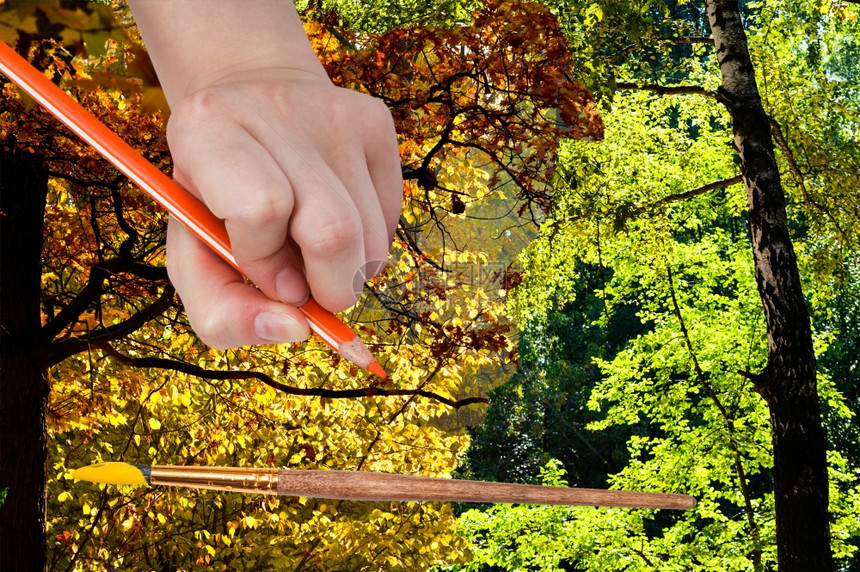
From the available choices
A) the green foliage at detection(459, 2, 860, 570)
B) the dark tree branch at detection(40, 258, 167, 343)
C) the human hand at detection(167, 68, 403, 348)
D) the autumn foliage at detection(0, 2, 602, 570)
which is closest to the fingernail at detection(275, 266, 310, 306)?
the human hand at detection(167, 68, 403, 348)

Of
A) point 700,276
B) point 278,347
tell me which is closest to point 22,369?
point 278,347

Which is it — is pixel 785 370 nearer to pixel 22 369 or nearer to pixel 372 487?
pixel 22 369

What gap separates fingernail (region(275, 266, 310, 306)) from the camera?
828 mm

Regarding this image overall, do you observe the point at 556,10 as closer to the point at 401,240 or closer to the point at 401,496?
the point at 401,240

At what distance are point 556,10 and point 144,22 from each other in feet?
17.7

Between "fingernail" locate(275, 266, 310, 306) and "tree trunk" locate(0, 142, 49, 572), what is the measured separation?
151 inches

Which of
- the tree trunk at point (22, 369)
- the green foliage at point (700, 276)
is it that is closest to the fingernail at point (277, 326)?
the tree trunk at point (22, 369)

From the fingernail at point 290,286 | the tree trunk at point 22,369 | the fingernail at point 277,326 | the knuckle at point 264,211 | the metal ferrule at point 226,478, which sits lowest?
the metal ferrule at point 226,478

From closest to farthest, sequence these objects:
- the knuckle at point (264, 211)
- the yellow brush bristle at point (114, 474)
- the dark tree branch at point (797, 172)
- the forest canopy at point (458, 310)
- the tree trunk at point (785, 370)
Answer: the knuckle at point (264, 211) < the yellow brush bristle at point (114, 474) < the forest canopy at point (458, 310) < the tree trunk at point (785, 370) < the dark tree branch at point (797, 172)

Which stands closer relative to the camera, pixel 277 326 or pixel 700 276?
pixel 277 326

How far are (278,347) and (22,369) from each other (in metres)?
1.98

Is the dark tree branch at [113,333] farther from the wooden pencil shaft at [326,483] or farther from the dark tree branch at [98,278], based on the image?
the wooden pencil shaft at [326,483]

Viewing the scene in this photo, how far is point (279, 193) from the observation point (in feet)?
2.45

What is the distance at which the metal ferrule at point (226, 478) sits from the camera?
88 centimetres
